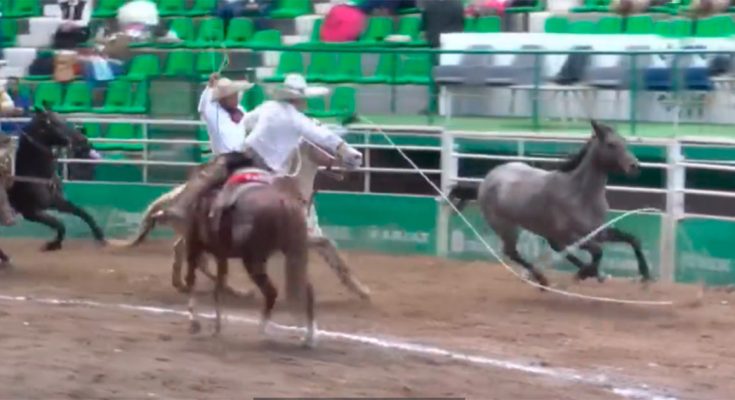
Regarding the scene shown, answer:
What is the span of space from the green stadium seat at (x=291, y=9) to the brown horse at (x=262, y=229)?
1063 cm

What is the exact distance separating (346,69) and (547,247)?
400cm

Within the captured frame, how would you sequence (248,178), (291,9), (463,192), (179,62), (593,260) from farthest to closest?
(291,9) < (179,62) < (463,192) < (593,260) < (248,178)

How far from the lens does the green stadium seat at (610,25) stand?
55.7 feet

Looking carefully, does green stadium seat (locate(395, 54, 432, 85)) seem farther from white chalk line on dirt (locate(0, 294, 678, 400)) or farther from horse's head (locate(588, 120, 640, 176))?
white chalk line on dirt (locate(0, 294, 678, 400))

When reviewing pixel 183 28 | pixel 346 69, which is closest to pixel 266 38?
pixel 183 28

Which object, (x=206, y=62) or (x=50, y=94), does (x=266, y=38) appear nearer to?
(x=206, y=62)

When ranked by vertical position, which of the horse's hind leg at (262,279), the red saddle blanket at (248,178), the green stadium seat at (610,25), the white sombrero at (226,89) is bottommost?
the horse's hind leg at (262,279)

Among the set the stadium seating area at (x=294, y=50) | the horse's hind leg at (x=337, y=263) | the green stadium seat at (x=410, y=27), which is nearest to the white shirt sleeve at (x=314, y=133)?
the horse's hind leg at (x=337, y=263)

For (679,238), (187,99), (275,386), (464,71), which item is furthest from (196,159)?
(275,386)

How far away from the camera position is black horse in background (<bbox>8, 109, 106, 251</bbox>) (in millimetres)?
15250

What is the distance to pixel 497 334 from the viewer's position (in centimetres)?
1085

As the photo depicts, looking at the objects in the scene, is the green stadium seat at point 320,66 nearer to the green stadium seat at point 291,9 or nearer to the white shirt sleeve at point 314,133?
the green stadium seat at point 291,9

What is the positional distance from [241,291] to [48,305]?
1.47m

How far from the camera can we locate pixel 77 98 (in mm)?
20281
